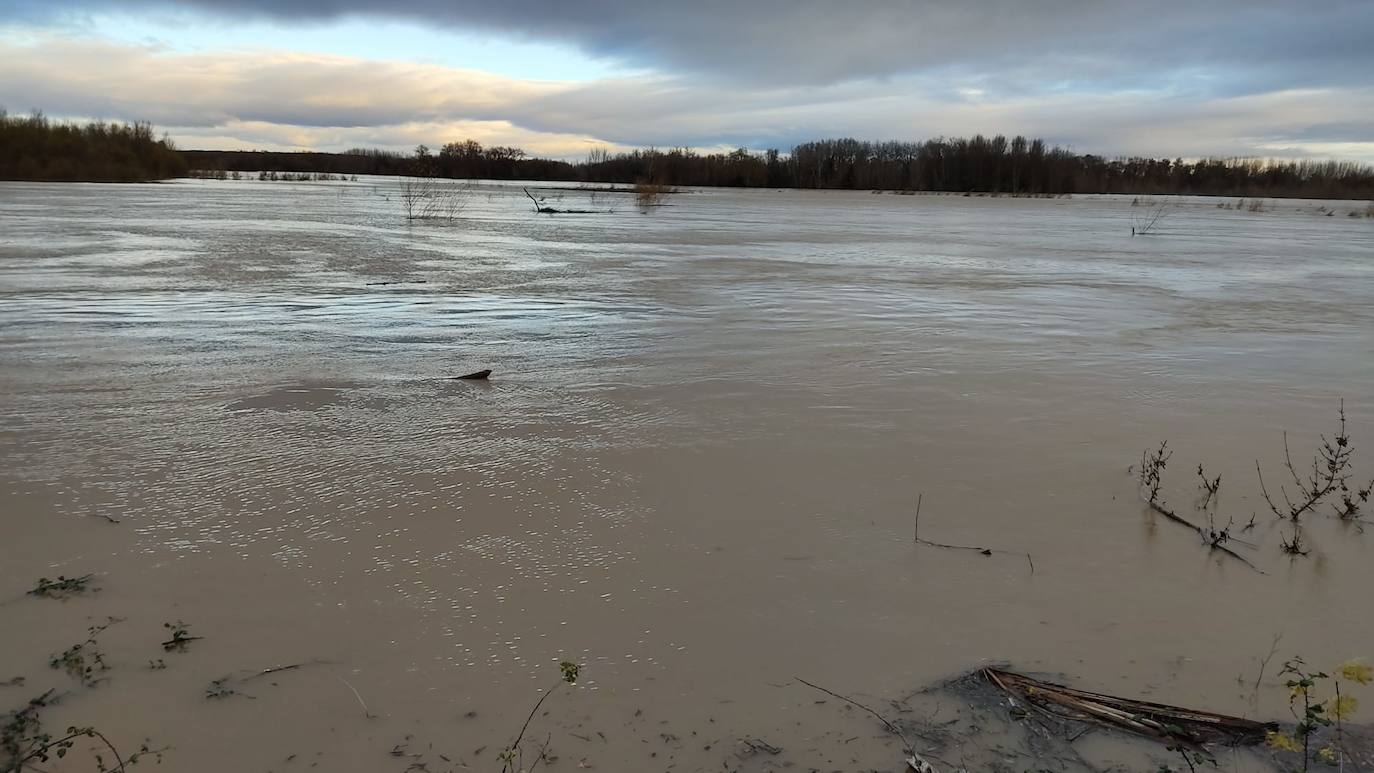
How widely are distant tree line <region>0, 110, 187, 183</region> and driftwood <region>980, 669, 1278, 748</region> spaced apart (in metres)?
59.4

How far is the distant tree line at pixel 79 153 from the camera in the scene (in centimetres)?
4919

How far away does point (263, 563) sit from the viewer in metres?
3.27

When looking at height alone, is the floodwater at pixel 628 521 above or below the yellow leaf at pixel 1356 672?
below

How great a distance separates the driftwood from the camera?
2.43 meters

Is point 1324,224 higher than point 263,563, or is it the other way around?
point 1324,224

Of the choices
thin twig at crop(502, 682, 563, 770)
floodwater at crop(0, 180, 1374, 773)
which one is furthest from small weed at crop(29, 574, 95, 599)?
thin twig at crop(502, 682, 563, 770)

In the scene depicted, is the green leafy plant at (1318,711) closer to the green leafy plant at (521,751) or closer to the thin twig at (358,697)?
the green leafy plant at (521,751)

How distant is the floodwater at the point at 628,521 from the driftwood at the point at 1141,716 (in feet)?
0.34

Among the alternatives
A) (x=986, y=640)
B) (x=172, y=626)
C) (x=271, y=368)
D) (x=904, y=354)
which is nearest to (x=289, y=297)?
(x=271, y=368)

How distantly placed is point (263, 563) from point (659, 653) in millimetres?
1552

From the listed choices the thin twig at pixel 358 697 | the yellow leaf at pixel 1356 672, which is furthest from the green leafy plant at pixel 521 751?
the yellow leaf at pixel 1356 672

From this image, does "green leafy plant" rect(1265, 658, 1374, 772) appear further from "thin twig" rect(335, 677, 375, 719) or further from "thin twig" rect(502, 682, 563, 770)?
"thin twig" rect(335, 677, 375, 719)

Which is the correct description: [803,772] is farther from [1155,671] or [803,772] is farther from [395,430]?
[395,430]

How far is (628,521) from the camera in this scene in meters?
3.79
